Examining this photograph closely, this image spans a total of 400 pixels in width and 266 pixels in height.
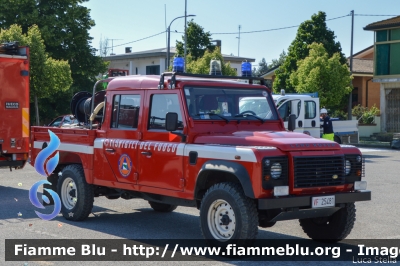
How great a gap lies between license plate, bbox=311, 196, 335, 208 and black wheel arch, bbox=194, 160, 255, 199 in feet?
2.74

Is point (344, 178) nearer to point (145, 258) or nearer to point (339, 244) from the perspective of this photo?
point (339, 244)

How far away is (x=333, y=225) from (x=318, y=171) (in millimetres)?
1160

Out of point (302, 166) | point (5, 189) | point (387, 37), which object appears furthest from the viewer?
point (387, 37)

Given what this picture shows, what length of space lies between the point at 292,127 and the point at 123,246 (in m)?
3.31

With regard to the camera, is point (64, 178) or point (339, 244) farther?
point (64, 178)

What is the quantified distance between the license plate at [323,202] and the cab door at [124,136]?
275cm

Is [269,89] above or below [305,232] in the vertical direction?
above

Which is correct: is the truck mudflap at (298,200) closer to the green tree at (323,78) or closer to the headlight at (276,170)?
the headlight at (276,170)

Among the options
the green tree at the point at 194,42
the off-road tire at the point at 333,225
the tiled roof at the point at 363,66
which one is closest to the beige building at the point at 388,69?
the tiled roof at the point at 363,66

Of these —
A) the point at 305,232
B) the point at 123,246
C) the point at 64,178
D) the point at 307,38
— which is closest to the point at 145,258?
the point at 123,246

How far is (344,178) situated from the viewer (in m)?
8.44

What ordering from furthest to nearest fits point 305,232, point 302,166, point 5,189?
1. point 5,189
2. point 305,232
3. point 302,166

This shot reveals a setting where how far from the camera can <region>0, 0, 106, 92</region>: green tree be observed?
123ft

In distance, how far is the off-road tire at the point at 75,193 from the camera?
10422 mm
